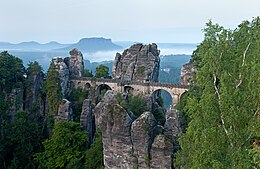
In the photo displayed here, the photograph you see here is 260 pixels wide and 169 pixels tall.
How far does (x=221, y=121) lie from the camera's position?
47.0 ft

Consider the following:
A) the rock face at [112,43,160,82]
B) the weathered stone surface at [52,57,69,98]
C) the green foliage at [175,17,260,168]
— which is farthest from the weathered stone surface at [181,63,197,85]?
the green foliage at [175,17,260,168]

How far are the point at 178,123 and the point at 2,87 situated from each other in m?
24.1

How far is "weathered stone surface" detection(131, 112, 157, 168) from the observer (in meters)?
19.2

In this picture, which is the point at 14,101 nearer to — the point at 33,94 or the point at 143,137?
the point at 33,94

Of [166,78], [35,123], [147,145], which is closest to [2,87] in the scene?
[35,123]

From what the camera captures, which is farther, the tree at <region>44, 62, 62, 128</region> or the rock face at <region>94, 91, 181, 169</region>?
the tree at <region>44, 62, 62, 128</region>

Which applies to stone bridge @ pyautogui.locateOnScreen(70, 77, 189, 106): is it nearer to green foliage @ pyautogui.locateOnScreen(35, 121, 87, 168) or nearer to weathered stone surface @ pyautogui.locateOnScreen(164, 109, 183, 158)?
green foliage @ pyautogui.locateOnScreen(35, 121, 87, 168)

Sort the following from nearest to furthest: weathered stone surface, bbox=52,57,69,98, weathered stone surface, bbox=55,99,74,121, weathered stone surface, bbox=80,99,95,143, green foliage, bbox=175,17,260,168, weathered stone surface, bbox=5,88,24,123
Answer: green foliage, bbox=175,17,260,168 < weathered stone surface, bbox=80,99,95,143 < weathered stone surface, bbox=55,99,74,121 < weathered stone surface, bbox=5,88,24,123 < weathered stone surface, bbox=52,57,69,98

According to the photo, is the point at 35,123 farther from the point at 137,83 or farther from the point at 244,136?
A: the point at 244,136

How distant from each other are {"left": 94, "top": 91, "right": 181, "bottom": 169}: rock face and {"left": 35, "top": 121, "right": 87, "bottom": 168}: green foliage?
995 centimetres

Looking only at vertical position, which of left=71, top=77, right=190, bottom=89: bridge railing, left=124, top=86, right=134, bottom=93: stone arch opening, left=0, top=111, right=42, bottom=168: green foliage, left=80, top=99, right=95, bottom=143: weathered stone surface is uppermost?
left=71, top=77, right=190, bottom=89: bridge railing

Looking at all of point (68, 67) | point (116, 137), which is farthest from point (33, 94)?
point (116, 137)

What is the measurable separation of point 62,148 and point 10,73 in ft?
42.7

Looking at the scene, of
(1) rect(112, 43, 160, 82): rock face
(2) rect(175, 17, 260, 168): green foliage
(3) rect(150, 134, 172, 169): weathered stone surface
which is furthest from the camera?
(1) rect(112, 43, 160, 82): rock face
